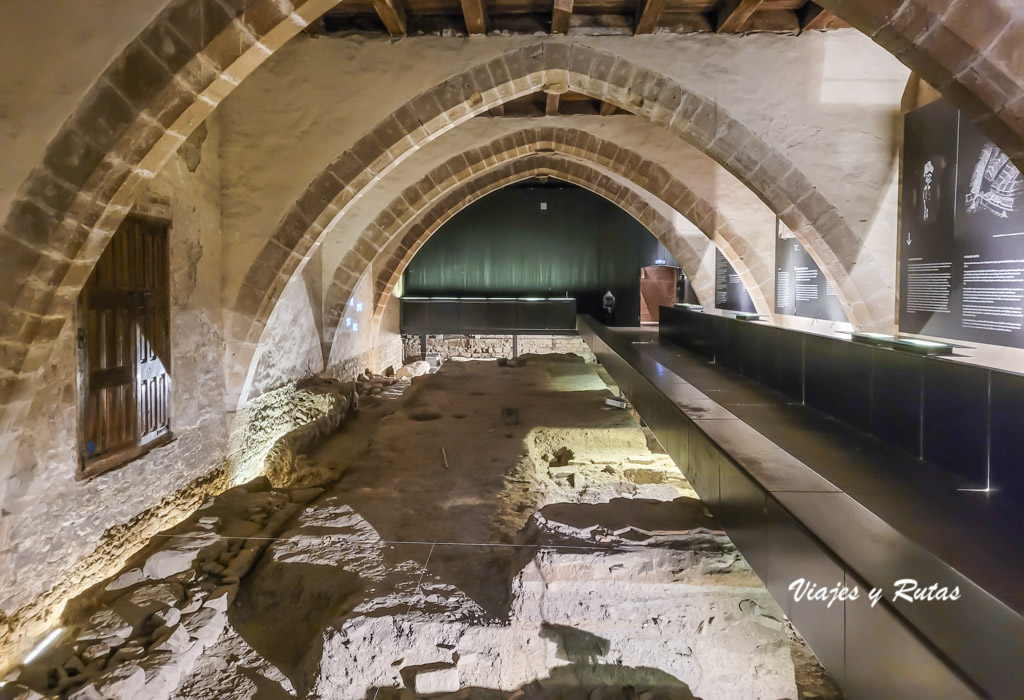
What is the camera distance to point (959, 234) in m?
3.51

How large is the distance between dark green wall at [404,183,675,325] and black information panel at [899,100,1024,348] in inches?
339

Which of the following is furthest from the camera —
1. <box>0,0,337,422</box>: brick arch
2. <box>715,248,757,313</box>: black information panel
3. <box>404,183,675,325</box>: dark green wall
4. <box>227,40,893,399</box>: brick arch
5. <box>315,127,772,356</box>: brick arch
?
<box>404,183,675,325</box>: dark green wall

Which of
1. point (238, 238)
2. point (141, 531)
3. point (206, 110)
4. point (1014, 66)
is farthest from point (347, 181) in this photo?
→ point (1014, 66)

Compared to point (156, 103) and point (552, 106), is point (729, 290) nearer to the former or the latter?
point (552, 106)

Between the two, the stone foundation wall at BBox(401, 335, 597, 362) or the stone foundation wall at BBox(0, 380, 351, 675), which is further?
the stone foundation wall at BBox(401, 335, 597, 362)

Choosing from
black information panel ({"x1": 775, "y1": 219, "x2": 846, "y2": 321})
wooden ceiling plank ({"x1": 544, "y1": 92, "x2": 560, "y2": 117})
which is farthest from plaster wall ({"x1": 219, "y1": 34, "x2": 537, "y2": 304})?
black information panel ({"x1": 775, "y1": 219, "x2": 846, "y2": 321})

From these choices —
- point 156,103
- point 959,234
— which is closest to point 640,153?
point 959,234

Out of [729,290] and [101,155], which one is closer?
[101,155]

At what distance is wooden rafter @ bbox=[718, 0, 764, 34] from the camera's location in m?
4.25

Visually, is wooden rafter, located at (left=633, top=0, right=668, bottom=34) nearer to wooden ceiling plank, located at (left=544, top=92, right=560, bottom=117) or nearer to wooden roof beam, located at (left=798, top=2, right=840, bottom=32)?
wooden roof beam, located at (left=798, top=2, right=840, bottom=32)

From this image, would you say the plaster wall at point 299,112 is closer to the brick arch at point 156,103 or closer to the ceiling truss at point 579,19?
the ceiling truss at point 579,19

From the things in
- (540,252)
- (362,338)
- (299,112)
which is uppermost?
(299,112)

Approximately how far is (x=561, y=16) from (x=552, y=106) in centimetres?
206

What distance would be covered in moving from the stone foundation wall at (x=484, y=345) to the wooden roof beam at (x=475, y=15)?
8.03 meters
